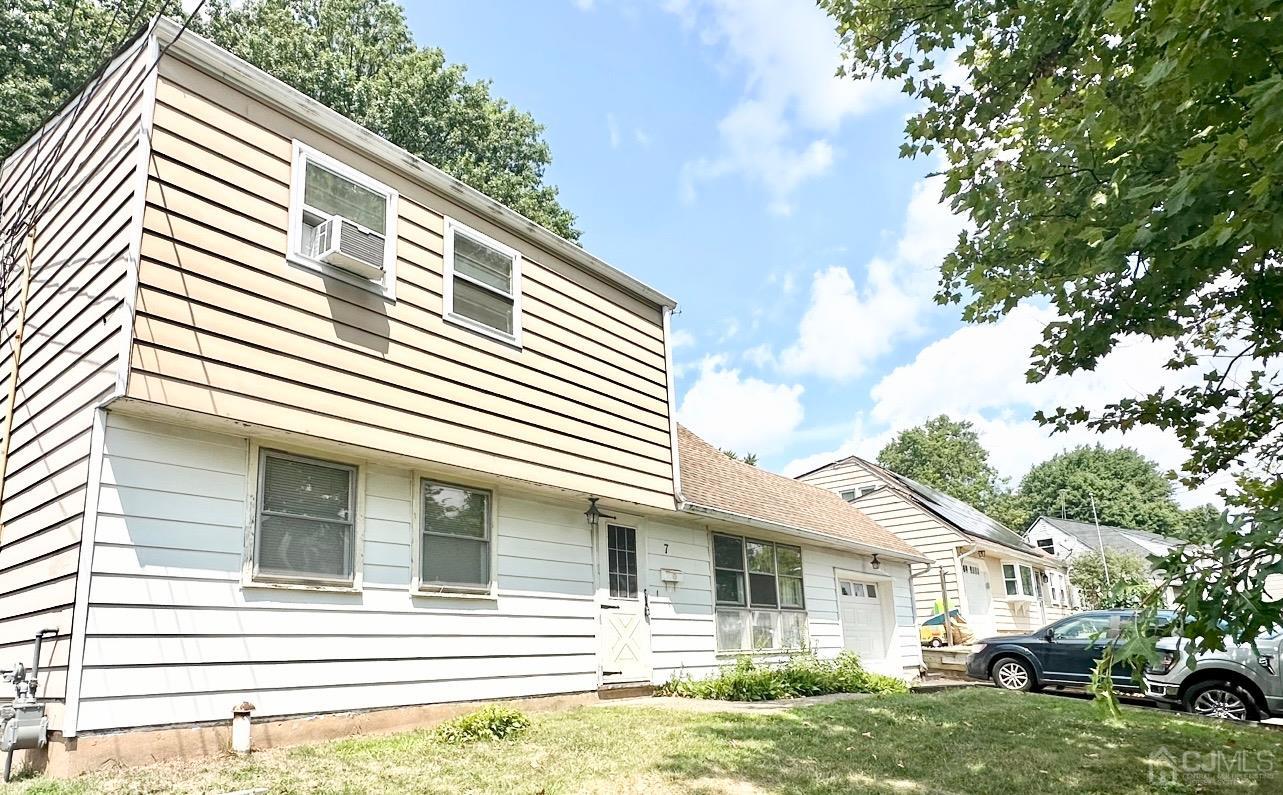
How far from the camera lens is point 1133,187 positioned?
454cm

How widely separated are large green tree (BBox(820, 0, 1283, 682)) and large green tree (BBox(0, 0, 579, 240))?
1739 cm

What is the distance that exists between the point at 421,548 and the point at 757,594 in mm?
6854

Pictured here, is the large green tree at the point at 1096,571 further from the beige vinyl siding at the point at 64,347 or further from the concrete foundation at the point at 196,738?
the beige vinyl siding at the point at 64,347

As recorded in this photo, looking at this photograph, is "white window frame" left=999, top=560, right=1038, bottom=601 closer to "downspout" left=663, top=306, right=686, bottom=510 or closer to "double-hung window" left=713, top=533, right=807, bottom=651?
"double-hung window" left=713, top=533, right=807, bottom=651

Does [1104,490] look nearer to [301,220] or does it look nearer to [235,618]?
[301,220]

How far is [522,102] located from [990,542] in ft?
67.4

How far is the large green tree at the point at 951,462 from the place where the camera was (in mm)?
57844

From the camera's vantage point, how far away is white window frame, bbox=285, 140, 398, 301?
25.1ft

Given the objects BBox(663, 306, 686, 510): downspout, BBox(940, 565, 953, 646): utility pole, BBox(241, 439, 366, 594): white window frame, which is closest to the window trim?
BBox(663, 306, 686, 510): downspout

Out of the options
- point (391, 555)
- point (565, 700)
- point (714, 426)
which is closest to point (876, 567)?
point (565, 700)

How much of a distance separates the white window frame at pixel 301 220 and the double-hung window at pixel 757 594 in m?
6.85

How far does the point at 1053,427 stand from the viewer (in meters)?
6.61

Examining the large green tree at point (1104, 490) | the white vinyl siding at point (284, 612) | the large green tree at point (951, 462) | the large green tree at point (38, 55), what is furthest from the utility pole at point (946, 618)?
the large green tree at point (1104, 490)

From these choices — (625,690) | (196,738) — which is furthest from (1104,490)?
(196,738)
